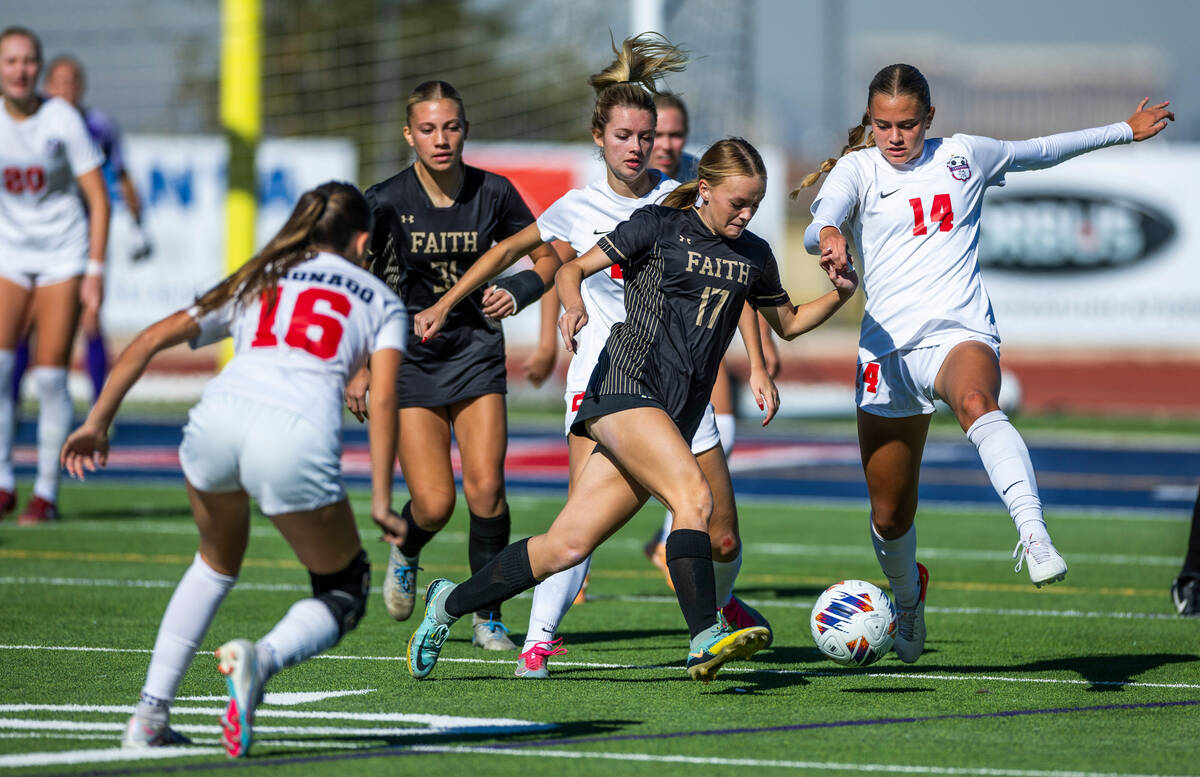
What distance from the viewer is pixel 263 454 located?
14.5ft

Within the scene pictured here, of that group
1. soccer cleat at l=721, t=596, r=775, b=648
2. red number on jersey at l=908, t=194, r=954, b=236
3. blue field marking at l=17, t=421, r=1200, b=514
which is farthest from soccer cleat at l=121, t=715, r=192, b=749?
blue field marking at l=17, t=421, r=1200, b=514

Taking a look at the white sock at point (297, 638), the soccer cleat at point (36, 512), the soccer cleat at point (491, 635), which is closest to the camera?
the white sock at point (297, 638)

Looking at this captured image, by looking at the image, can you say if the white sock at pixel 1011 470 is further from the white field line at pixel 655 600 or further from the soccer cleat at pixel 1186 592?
the white field line at pixel 655 600

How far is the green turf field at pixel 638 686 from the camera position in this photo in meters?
4.60

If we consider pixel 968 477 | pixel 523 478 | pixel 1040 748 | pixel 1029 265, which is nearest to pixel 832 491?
pixel 968 477

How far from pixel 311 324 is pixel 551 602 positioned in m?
2.03

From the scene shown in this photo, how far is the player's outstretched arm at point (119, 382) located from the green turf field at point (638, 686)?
0.86 metres

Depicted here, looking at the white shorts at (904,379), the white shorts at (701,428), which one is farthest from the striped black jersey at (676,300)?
the white shorts at (904,379)

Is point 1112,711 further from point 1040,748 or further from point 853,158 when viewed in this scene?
point 853,158

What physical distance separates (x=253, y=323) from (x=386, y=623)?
10.2ft

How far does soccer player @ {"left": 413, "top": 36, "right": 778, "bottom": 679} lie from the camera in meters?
6.20

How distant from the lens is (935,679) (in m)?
6.07

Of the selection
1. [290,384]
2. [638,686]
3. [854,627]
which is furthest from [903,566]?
[290,384]

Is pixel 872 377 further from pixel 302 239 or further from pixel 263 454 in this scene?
pixel 263 454
